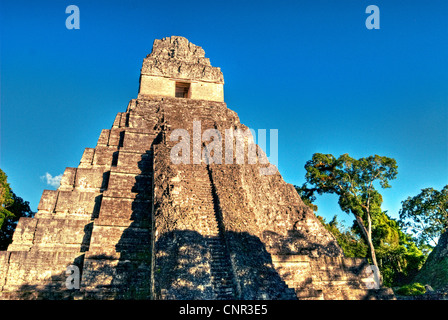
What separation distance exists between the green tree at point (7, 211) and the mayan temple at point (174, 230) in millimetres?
7758

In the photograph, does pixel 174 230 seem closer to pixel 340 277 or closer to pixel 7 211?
pixel 340 277

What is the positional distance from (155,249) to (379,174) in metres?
14.5

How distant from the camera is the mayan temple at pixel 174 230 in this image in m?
6.52

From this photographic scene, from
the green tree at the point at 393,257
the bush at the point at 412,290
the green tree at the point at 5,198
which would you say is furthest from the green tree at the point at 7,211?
the green tree at the point at 393,257

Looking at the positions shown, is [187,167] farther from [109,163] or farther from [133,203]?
[109,163]

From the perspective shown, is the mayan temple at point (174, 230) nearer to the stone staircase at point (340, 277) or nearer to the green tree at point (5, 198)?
the stone staircase at point (340, 277)

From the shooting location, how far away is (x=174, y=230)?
6.94 meters

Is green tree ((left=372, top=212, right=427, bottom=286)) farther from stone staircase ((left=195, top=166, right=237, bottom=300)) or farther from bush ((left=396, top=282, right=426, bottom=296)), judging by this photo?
stone staircase ((left=195, top=166, right=237, bottom=300))

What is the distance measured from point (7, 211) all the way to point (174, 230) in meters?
11.9

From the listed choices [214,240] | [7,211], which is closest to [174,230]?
[214,240]

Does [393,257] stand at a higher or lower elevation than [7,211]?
lower

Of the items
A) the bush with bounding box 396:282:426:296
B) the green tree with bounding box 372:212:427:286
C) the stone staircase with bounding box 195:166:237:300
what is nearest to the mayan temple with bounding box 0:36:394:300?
the stone staircase with bounding box 195:166:237:300

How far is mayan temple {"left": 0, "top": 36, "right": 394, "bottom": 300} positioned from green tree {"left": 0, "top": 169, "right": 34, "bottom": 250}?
305 inches
